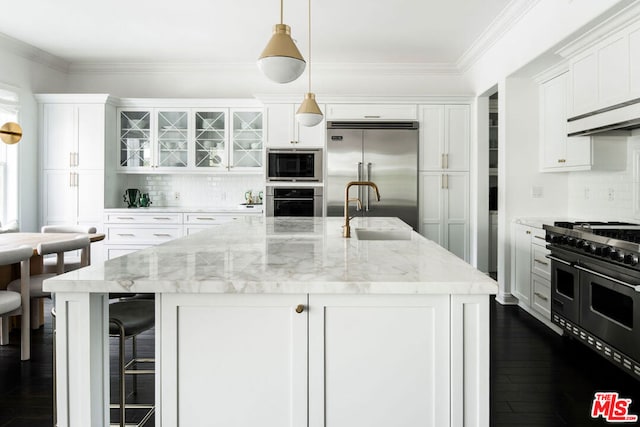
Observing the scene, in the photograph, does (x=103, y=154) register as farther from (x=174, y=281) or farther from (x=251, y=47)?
(x=174, y=281)

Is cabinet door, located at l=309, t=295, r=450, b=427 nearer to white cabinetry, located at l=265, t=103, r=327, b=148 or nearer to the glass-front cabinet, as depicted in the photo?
white cabinetry, located at l=265, t=103, r=327, b=148

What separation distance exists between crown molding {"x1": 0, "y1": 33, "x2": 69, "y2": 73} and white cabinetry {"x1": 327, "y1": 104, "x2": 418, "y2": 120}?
3624 millimetres

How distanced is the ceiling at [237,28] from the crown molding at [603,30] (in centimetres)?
82

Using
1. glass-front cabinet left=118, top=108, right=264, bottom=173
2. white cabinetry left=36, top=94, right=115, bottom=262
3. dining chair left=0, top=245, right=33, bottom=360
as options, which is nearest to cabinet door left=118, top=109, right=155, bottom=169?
glass-front cabinet left=118, top=108, right=264, bottom=173

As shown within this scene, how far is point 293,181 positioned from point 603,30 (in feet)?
10.8

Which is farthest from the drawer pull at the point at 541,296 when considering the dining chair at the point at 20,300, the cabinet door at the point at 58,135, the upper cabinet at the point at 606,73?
the cabinet door at the point at 58,135

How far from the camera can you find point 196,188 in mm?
5727

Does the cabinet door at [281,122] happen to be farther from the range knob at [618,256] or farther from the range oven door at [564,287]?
the range knob at [618,256]

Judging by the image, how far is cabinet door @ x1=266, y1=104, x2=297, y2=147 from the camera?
509 centimetres

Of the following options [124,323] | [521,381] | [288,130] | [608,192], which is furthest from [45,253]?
[608,192]

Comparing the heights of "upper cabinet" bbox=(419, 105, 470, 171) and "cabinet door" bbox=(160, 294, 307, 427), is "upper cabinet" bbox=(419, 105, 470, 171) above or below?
above

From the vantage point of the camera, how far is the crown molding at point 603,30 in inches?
100

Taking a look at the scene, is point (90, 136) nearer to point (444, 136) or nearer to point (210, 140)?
point (210, 140)

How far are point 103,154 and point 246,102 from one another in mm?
1848
